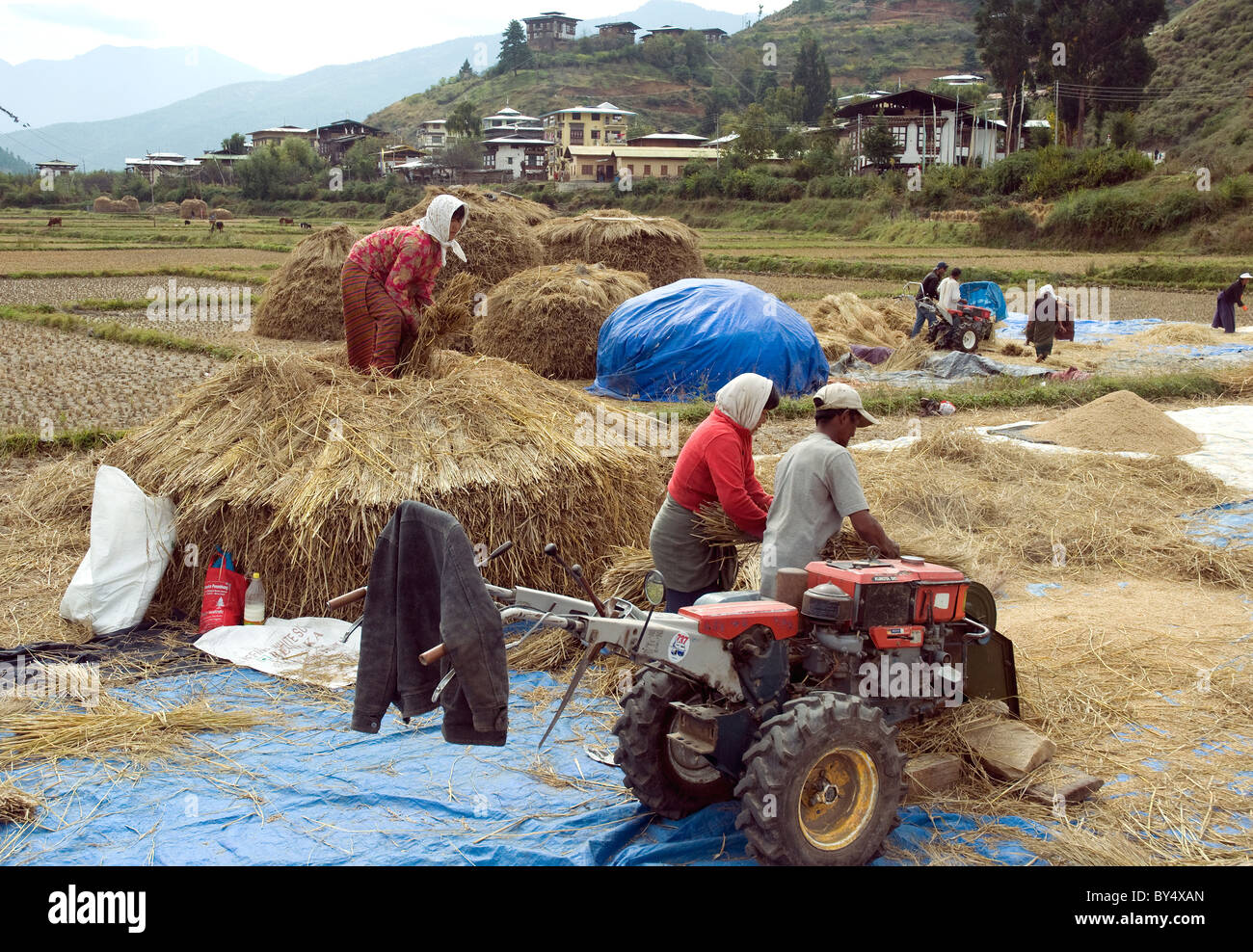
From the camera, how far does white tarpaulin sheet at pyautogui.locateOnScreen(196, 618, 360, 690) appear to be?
15.4 feet

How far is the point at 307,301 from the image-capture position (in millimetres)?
16328

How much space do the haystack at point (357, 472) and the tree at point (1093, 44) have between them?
44.5 m

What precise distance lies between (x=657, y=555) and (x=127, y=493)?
2.88 m

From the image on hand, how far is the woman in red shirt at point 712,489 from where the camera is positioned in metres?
3.99

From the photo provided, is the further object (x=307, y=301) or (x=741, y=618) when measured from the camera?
(x=307, y=301)

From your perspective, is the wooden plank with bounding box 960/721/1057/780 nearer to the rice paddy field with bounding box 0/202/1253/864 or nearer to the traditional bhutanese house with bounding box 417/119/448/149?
the rice paddy field with bounding box 0/202/1253/864

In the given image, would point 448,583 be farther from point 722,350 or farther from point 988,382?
point 988,382

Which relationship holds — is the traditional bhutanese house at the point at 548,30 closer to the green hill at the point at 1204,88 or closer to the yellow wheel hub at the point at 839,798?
the green hill at the point at 1204,88

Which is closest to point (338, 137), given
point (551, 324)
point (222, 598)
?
point (551, 324)

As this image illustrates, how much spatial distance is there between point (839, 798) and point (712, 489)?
55.7 inches

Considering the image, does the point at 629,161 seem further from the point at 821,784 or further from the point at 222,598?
the point at 821,784

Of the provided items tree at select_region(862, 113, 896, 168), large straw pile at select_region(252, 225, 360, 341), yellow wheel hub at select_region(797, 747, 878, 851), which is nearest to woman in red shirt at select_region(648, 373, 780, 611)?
yellow wheel hub at select_region(797, 747, 878, 851)

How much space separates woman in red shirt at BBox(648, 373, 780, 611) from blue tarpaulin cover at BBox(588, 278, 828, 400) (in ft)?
23.2

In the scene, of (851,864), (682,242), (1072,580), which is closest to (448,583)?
(851,864)
